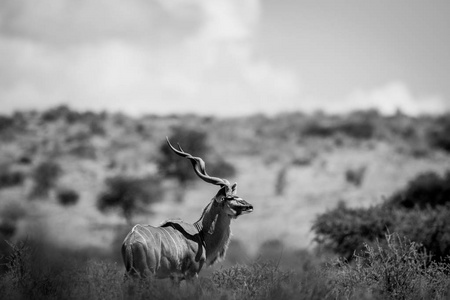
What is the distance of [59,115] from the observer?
46625 millimetres

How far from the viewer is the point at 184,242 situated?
23.1 ft

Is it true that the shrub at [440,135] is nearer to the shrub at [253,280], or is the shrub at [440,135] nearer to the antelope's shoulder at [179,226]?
the shrub at [253,280]

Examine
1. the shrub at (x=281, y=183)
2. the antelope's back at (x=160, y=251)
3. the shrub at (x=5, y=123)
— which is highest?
the shrub at (x=5, y=123)

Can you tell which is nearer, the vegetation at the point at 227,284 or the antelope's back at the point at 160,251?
the vegetation at the point at 227,284

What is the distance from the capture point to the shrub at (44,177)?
90.0 feet

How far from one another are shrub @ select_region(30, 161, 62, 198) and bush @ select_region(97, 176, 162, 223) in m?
4.45

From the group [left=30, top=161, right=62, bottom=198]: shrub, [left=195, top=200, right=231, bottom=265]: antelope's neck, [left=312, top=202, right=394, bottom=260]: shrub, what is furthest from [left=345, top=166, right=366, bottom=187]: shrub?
[left=195, top=200, right=231, bottom=265]: antelope's neck

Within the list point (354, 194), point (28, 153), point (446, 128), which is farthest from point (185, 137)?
point (446, 128)

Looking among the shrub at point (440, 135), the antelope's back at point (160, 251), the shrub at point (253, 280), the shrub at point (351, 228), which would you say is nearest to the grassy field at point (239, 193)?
the shrub at point (253, 280)

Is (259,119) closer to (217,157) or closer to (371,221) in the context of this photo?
(217,157)

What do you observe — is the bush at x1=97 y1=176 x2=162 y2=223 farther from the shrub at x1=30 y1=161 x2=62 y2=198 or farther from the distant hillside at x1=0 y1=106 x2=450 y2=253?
the shrub at x1=30 y1=161 x2=62 y2=198

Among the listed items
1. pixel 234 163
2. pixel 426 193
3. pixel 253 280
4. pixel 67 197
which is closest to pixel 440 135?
pixel 234 163

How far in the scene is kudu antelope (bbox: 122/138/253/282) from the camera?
624 cm

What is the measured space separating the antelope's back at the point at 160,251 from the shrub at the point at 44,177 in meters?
22.2
